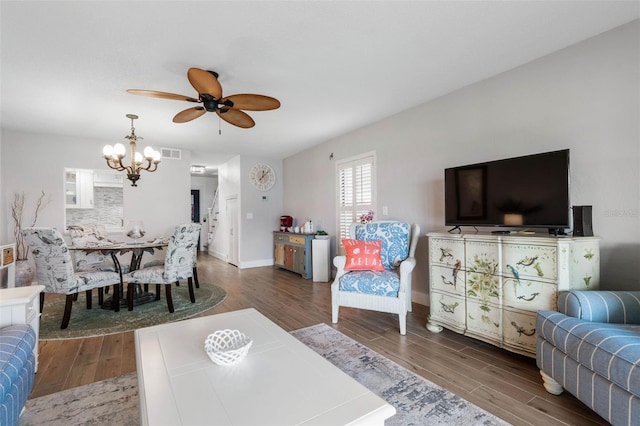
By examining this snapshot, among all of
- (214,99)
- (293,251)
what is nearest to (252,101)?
(214,99)

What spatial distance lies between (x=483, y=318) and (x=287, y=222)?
439cm

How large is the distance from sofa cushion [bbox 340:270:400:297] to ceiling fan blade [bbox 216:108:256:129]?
74.7 inches

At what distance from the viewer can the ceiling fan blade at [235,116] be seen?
2644 millimetres

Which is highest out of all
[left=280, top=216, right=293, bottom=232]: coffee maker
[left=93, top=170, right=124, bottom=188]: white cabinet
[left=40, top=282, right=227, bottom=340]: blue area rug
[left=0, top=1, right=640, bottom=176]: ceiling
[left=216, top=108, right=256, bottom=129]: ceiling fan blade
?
[left=0, top=1, right=640, bottom=176]: ceiling

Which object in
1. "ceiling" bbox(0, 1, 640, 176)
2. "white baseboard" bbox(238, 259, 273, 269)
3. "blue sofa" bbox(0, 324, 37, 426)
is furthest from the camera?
"white baseboard" bbox(238, 259, 273, 269)

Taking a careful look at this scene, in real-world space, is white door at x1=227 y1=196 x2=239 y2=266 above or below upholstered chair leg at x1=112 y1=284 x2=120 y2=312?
above

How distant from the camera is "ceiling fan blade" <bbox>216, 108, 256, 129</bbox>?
264 centimetres

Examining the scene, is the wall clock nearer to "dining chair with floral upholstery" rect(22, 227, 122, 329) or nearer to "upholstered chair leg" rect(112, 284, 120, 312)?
"upholstered chair leg" rect(112, 284, 120, 312)

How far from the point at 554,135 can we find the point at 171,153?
19.1ft

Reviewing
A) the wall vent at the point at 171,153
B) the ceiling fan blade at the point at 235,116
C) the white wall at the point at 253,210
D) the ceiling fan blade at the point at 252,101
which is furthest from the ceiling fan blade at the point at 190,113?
the white wall at the point at 253,210

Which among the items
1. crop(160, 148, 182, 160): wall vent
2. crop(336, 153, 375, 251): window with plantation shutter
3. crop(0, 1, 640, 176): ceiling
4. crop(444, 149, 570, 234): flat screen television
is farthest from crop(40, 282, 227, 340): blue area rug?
crop(444, 149, 570, 234): flat screen television

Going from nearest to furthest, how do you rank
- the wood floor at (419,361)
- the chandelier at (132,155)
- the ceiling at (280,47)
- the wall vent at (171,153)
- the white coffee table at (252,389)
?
the white coffee table at (252,389) → the wood floor at (419,361) → the ceiling at (280,47) → the chandelier at (132,155) → the wall vent at (171,153)

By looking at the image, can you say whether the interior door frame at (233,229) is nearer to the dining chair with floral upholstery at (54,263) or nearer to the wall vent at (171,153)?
the wall vent at (171,153)

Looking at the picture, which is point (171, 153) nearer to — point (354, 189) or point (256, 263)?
point (256, 263)
